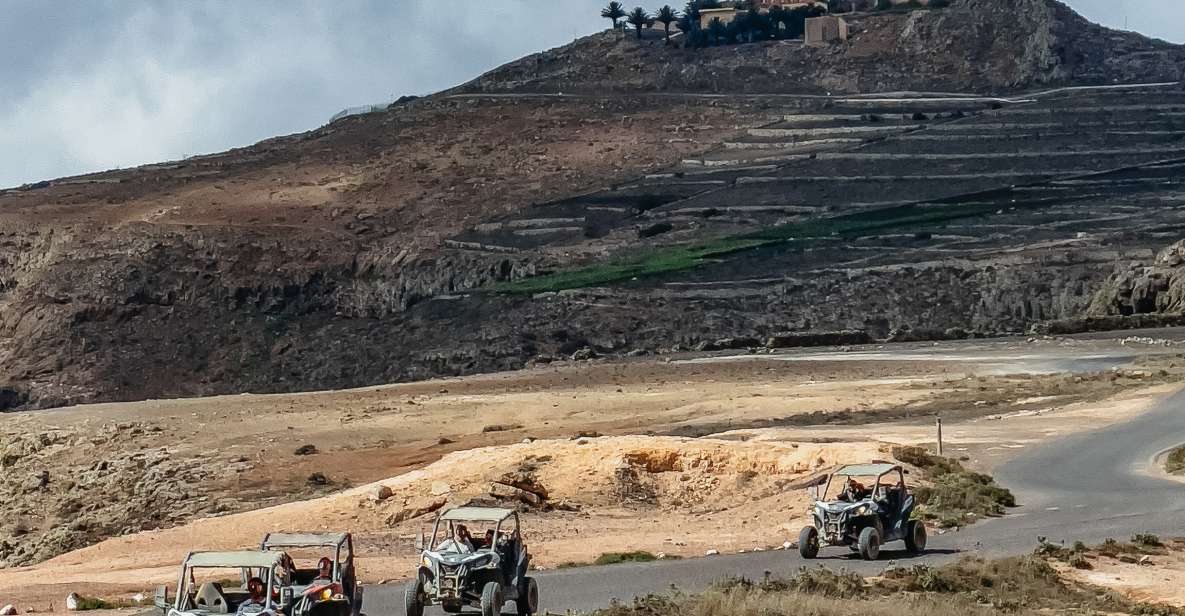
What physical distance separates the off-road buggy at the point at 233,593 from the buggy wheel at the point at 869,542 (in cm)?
1079

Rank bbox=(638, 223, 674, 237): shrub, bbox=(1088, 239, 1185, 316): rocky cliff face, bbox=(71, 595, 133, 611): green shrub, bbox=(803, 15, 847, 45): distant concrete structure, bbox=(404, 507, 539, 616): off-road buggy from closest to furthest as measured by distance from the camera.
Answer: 1. bbox=(404, 507, 539, 616): off-road buggy
2. bbox=(71, 595, 133, 611): green shrub
3. bbox=(1088, 239, 1185, 316): rocky cliff face
4. bbox=(638, 223, 674, 237): shrub
5. bbox=(803, 15, 847, 45): distant concrete structure

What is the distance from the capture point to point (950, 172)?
117312 millimetres

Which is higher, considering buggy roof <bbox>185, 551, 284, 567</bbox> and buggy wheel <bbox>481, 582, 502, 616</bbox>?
buggy roof <bbox>185, 551, 284, 567</bbox>

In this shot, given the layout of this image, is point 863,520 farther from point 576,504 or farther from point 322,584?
point 322,584

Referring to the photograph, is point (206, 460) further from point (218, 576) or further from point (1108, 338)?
point (1108, 338)

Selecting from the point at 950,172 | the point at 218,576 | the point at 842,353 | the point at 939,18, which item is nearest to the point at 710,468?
the point at 218,576

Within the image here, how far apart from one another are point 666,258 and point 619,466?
69.7 m

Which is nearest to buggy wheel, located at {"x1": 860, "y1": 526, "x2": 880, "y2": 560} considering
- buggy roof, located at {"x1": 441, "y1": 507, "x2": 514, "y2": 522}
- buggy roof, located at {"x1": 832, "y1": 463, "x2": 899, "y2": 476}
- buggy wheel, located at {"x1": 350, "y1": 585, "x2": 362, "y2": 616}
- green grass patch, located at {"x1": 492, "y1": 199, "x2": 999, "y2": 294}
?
buggy roof, located at {"x1": 832, "y1": 463, "x2": 899, "y2": 476}

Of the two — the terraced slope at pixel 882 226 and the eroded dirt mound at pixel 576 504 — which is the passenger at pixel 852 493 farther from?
the terraced slope at pixel 882 226

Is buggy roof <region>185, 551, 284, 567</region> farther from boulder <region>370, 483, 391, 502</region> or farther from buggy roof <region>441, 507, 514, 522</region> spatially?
boulder <region>370, 483, 391, 502</region>

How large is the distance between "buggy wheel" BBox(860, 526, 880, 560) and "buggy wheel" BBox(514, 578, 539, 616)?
6.62m

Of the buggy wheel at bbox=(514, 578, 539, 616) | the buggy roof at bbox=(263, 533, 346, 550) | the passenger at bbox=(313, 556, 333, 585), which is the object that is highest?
the buggy roof at bbox=(263, 533, 346, 550)

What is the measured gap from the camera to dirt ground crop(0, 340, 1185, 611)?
110 feet

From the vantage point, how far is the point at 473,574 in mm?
20891
